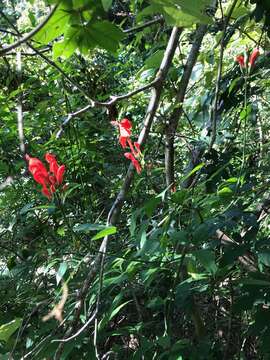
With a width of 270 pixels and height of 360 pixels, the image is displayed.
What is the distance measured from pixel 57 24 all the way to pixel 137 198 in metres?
1.48

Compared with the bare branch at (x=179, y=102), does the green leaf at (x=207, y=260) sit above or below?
below

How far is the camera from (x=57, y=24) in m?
0.99

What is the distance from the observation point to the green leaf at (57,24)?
96 centimetres

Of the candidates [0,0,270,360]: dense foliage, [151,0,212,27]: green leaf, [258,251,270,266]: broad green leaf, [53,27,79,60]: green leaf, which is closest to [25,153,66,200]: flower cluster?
[0,0,270,360]: dense foliage

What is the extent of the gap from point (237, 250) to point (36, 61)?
1.83 meters

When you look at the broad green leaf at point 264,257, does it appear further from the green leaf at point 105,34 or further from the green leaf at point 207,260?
the green leaf at point 105,34

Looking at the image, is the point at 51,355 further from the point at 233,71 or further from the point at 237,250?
the point at 233,71

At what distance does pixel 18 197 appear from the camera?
2.52 m

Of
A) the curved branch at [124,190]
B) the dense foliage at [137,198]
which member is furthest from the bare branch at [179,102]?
the curved branch at [124,190]

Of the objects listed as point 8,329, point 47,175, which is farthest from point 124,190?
point 8,329

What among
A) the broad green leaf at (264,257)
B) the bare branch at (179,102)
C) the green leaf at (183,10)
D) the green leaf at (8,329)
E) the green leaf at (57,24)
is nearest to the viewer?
the green leaf at (183,10)

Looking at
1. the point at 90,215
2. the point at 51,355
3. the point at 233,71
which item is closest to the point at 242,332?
the point at 90,215

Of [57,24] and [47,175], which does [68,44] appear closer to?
[57,24]

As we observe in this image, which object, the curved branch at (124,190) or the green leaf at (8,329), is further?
the green leaf at (8,329)
